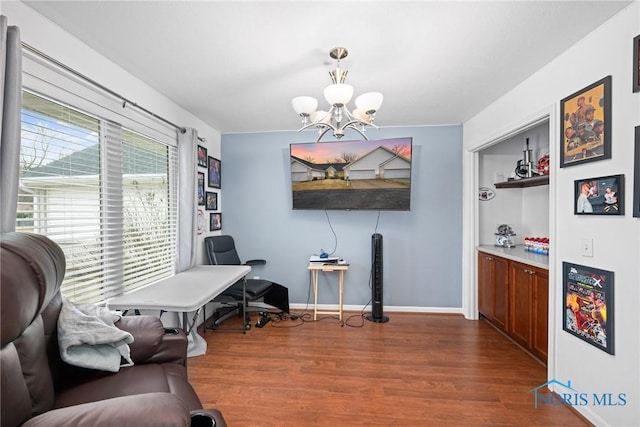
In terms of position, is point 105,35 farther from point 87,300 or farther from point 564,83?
point 564,83

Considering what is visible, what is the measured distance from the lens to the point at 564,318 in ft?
6.53

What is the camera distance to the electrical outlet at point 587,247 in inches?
69.9

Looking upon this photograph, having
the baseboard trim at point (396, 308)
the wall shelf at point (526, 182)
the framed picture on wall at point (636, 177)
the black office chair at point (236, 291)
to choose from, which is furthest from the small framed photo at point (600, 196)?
the black office chair at point (236, 291)

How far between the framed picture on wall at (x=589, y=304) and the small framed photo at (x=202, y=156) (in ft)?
11.7

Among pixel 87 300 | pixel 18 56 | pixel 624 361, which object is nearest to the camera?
pixel 18 56

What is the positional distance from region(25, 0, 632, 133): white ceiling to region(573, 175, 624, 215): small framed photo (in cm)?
94

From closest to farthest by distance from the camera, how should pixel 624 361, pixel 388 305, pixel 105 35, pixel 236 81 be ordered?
pixel 624 361 < pixel 105 35 < pixel 236 81 < pixel 388 305

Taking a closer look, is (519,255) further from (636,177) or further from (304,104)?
(304,104)

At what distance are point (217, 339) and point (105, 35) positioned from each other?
2726 millimetres

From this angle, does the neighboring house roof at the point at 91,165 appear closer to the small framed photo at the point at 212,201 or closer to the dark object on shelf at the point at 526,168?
the small framed photo at the point at 212,201

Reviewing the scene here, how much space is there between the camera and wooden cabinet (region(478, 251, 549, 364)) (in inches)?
94.1

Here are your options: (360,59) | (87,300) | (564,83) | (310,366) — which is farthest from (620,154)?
(87,300)

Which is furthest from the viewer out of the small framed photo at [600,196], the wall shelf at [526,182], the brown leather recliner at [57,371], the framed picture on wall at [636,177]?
the wall shelf at [526,182]

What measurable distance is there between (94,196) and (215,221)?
1759 millimetres
